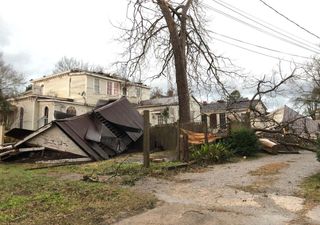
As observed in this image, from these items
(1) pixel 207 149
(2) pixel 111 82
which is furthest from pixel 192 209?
(2) pixel 111 82

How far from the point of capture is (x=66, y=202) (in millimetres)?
7496

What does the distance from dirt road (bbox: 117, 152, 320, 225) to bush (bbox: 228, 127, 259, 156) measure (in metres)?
4.39

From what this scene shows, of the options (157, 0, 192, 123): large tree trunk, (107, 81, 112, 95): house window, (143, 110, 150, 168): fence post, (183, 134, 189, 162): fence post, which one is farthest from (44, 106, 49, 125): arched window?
(143, 110, 150, 168): fence post

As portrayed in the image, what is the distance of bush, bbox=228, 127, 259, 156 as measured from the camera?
17172mm

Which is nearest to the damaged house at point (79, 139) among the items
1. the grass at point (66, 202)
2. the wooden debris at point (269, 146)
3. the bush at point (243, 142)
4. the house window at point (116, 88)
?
the bush at point (243, 142)

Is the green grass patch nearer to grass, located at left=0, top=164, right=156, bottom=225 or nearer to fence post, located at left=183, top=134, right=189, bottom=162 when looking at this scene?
grass, located at left=0, top=164, right=156, bottom=225

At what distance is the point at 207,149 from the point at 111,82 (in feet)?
88.6

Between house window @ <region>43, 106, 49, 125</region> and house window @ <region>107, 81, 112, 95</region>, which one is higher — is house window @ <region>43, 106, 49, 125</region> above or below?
below

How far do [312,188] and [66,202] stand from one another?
5.74 meters

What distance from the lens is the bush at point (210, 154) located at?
47.3 feet

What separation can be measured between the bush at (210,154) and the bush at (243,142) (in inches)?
75.5

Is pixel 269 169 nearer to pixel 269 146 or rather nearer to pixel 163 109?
pixel 269 146

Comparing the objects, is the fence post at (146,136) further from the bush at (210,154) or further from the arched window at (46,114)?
the arched window at (46,114)

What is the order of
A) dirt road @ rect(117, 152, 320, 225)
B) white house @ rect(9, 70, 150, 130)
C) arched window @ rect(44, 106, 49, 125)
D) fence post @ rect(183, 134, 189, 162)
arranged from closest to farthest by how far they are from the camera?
dirt road @ rect(117, 152, 320, 225)
fence post @ rect(183, 134, 189, 162)
arched window @ rect(44, 106, 49, 125)
white house @ rect(9, 70, 150, 130)
